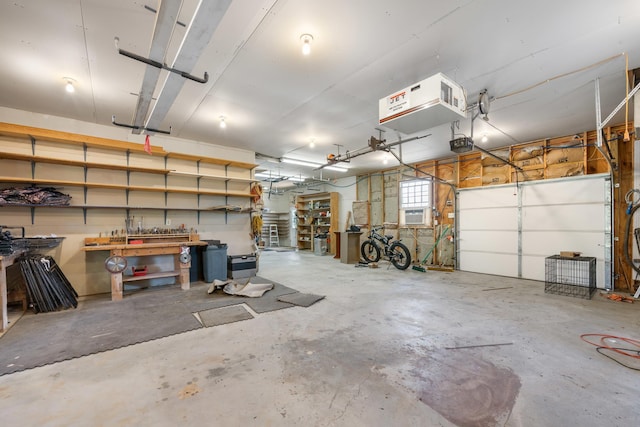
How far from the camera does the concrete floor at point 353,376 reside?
5.34 feet

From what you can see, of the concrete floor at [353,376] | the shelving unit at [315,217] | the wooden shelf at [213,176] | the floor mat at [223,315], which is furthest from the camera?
the shelving unit at [315,217]

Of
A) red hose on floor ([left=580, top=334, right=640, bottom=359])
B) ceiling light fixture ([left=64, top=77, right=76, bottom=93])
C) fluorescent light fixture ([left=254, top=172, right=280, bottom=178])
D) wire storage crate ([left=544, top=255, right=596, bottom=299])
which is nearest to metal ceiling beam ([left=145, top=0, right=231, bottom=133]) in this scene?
ceiling light fixture ([left=64, top=77, right=76, bottom=93])

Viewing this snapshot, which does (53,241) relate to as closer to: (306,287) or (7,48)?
(7,48)

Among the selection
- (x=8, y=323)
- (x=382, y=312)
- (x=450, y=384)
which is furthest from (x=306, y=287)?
(x=8, y=323)

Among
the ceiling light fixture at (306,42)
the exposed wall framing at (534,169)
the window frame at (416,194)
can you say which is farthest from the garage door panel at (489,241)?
the ceiling light fixture at (306,42)

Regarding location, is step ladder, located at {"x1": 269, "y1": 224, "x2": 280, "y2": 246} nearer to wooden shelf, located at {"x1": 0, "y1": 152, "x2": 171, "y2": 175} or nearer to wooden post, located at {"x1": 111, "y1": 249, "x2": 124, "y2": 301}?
wooden shelf, located at {"x1": 0, "y1": 152, "x2": 171, "y2": 175}

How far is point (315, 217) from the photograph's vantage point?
11.3 meters

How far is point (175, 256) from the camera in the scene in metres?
5.17

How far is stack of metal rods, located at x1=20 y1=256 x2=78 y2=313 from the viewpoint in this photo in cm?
345

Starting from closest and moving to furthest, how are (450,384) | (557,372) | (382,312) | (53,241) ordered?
(450,384) → (557,372) → (382,312) → (53,241)

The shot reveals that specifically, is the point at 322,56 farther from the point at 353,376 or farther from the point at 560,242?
the point at 560,242

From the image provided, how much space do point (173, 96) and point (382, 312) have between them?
12.6 ft

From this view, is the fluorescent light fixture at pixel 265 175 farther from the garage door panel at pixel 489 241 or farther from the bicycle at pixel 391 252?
the garage door panel at pixel 489 241

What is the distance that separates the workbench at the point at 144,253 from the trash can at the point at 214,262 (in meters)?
0.28
